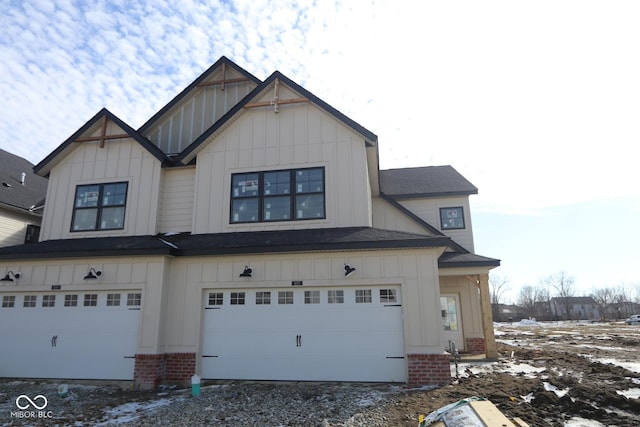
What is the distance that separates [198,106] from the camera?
14258mm

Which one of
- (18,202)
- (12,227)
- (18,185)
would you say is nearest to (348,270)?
(12,227)

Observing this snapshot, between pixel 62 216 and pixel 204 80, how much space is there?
6.69m

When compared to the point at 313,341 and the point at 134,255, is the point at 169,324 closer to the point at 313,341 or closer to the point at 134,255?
the point at 134,255

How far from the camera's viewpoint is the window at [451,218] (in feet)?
54.2

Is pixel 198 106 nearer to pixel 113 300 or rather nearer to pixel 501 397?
pixel 113 300

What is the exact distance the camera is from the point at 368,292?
31.3 ft

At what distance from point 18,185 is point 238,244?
45.5 ft

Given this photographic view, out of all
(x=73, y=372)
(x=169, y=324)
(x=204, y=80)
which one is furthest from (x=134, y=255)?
(x=204, y=80)

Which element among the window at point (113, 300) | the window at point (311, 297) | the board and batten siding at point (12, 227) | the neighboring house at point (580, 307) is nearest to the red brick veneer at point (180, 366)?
the window at point (113, 300)

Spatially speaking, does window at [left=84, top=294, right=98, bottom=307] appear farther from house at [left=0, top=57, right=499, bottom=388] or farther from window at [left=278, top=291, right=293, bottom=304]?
window at [left=278, top=291, right=293, bottom=304]

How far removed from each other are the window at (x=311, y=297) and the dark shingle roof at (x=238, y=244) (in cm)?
113

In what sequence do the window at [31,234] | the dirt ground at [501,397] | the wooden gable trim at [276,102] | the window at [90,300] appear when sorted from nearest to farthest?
the dirt ground at [501,397] → the window at [90,300] → the wooden gable trim at [276,102] → the window at [31,234]

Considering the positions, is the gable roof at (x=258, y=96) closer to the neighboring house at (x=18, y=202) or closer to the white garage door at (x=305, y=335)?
the white garage door at (x=305, y=335)

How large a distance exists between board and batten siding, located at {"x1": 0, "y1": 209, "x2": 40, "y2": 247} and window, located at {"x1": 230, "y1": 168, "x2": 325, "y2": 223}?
10.9m
